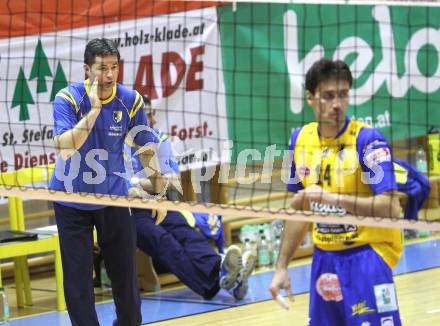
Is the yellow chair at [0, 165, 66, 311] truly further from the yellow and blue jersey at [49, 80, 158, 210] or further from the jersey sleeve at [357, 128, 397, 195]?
the jersey sleeve at [357, 128, 397, 195]

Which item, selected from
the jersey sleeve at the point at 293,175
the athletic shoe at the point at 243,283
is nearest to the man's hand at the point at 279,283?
the jersey sleeve at the point at 293,175

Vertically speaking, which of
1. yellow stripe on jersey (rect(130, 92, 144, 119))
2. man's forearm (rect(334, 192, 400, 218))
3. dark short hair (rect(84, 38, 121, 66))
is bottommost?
man's forearm (rect(334, 192, 400, 218))

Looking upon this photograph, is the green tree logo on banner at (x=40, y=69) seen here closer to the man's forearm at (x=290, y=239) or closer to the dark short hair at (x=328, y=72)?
the man's forearm at (x=290, y=239)

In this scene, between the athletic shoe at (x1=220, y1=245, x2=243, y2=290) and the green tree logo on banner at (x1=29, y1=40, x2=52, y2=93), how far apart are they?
2255mm

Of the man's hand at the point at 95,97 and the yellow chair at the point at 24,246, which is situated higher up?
the man's hand at the point at 95,97

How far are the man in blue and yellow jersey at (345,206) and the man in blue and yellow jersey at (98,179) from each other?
1788mm

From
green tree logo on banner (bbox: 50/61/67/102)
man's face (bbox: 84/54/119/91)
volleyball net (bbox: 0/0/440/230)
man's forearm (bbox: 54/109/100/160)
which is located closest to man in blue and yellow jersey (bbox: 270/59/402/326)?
man's forearm (bbox: 54/109/100/160)

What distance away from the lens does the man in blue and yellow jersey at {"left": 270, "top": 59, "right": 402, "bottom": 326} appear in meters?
4.37

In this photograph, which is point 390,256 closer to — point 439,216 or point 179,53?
point 179,53

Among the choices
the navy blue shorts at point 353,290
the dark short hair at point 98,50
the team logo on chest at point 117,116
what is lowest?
the navy blue shorts at point 353,290

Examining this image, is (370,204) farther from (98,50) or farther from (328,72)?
(98,50)

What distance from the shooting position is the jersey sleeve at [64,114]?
5926mm

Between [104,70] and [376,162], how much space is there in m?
2.19

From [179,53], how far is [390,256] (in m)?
5.73
